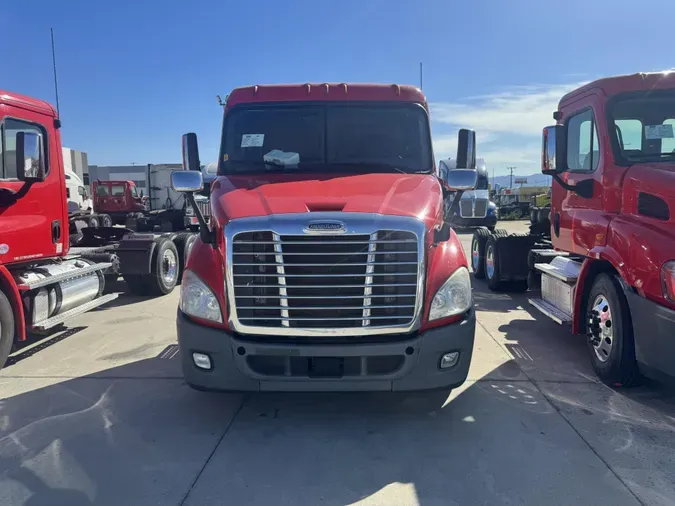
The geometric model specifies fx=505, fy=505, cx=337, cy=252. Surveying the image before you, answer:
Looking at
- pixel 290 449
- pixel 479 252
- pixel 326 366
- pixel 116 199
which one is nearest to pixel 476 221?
pixel 479 252

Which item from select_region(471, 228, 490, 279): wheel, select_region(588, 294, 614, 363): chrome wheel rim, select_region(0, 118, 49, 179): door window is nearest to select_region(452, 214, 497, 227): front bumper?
select_region(471, 228, 490, 279): wheel

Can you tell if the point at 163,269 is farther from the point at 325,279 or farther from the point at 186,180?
the point at 325,279

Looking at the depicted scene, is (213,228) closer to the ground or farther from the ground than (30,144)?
closer to the ground

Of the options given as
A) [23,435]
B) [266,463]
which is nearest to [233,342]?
[266,463]

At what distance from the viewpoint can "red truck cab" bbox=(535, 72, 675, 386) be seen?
155 inches

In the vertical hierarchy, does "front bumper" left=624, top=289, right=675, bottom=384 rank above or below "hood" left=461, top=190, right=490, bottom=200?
below

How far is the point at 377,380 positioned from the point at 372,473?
1.96ft

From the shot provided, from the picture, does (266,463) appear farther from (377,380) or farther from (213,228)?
(213,228)

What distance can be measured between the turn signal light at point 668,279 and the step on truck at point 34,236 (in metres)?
5.77

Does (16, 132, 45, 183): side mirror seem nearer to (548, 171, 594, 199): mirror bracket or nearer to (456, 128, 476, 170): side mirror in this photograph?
(456, 128, 476, 170): side mirror

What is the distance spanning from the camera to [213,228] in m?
3.89

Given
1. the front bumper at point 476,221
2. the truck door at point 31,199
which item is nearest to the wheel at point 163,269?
the truck door at point 31,199

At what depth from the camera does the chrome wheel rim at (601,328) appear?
4627 millimetres

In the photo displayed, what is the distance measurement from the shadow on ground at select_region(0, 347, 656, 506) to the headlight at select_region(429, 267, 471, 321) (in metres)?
0.95
